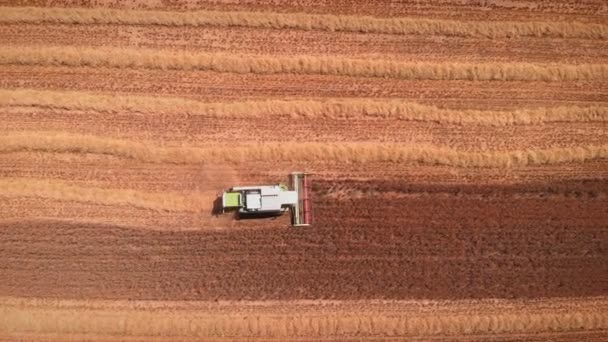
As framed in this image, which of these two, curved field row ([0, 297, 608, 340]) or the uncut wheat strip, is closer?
curved field row ([0, 297, 608, 340])

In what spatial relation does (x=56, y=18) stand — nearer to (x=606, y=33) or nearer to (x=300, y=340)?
(x=300, y=340)

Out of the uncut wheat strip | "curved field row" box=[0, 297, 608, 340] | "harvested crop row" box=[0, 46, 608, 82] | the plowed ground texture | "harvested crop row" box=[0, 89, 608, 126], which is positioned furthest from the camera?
the uncut wheat strip

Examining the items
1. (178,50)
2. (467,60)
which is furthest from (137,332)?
(467,60)

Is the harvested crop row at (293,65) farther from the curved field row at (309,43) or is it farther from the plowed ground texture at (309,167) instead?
the curved field row at (309,43)

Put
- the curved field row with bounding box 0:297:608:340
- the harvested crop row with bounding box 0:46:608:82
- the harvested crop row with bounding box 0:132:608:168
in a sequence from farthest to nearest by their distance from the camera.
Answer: the harvested crop row with bounding box 0:46:608:82 → the harvested crop row with bounding box 0:132:608:168 → the curved field row with bounding box 0:297:608:340

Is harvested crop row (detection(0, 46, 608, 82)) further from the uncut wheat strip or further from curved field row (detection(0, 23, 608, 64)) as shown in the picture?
the uncut wheat strip

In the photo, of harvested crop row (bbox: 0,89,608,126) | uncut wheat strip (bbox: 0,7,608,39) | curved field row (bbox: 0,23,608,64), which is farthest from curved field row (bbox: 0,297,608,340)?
uncut wheat strip (bbox: 0,7,608,39)

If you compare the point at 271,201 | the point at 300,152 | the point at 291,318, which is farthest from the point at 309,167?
the point at 291,318

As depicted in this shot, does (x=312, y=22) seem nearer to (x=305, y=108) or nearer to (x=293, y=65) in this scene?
(x=293, y=65)

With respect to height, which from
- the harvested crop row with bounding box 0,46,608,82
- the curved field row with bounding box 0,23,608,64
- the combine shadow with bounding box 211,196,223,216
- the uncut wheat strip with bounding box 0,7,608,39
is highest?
the uncut wheat strip with bounding box 0,7,608,39
